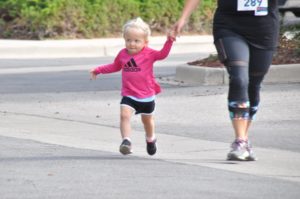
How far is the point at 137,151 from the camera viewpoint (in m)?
9.40

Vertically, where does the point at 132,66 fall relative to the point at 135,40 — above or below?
below

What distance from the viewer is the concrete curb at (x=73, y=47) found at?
21514mm

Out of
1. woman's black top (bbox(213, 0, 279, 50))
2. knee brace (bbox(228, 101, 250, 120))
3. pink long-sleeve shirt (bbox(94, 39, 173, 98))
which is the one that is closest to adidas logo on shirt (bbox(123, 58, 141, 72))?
pink long-sleeve shirt (bbox(94, 39, 173, 98))

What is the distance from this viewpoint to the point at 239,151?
861 cm

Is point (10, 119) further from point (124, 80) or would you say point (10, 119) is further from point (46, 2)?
point (46, 2)

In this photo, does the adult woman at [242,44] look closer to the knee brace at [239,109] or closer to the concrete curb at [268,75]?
the knee brace at [239,109]

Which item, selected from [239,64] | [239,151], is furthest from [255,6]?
[239,151]

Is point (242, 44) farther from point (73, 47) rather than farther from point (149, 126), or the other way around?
point (73, 47)

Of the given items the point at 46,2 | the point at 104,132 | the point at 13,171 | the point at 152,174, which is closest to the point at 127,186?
the point at 152,174

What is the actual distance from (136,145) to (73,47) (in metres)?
12.4

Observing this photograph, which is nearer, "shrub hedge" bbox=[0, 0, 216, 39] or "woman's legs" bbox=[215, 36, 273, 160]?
"woman's legs" bbox=[215, 36, 273, 160]

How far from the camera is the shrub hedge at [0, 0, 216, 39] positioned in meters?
23.6

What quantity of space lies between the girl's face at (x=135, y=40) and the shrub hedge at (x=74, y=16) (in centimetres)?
1476

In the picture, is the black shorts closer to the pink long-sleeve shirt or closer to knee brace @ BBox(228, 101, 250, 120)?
the pink long-sleeve shirt
